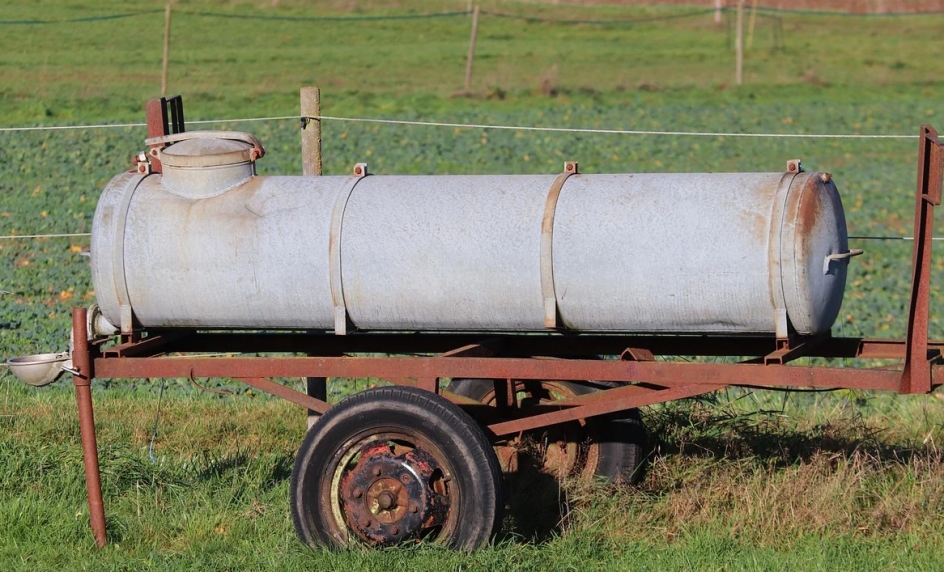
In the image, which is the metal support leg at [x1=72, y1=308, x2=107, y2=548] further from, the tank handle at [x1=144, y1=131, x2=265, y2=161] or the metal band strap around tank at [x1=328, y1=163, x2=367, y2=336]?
the metal band strap around tank at [x1=328, y1=163, x2=367, y2=336]

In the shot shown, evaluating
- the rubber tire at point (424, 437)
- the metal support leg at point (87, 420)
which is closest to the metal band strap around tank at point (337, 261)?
the rubber tire at point (424, 437)

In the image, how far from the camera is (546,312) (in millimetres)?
5262

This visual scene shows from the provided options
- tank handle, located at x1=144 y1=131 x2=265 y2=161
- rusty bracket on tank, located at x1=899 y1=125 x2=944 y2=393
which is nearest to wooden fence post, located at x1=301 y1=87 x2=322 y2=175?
tank handle, located at x1=144 y1=131 x2=265 y2=161

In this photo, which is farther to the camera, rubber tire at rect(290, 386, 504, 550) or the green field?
the green field

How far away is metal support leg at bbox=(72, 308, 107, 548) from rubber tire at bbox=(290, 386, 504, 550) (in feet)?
3.01

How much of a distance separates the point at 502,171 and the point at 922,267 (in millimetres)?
13474

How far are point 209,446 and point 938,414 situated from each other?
425cm

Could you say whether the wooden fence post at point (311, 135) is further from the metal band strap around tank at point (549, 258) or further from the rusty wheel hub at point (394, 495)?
the metal band strap around tank at point (549, 258)

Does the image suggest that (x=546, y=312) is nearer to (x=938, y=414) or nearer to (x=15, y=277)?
(x=938, y=414)

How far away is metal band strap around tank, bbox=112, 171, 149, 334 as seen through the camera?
550cm

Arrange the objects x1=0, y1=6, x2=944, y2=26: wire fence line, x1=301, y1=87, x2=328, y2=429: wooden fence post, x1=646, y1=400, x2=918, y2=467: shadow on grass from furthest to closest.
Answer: x1=0, y1=6, x2=944, y2=26: wire fence line
x1=301, y1=87, x2=328, y2=429: wooden fence post
x1=646, y1=400, x2=918, y2=467: shadow on grass

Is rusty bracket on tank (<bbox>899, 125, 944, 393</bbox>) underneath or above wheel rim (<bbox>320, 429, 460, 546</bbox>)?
above

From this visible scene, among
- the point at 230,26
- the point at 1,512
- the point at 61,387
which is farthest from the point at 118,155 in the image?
the point at 230,26

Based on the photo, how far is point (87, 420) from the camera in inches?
219
